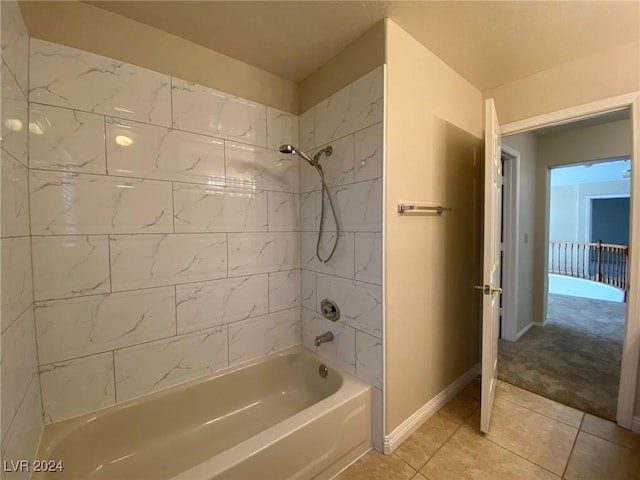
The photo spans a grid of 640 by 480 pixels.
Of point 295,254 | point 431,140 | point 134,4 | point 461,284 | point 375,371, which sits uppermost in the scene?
point 134,4

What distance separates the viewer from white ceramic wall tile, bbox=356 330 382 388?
4.97ft

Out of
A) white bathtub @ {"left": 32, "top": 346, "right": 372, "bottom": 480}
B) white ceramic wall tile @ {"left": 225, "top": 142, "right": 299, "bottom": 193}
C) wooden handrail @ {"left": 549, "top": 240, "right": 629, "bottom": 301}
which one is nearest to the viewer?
white bathtub @ {"left": 32, "top": 346, "right": 372, "bottom": 480}

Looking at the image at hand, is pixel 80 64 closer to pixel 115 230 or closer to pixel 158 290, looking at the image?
pixel 115 230

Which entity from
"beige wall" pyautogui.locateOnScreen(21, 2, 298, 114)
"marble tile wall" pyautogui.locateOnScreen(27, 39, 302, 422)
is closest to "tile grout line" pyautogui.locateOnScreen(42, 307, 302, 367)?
"marble tile wall" pyautogui.locateOnScreen(27, 39, 302, 422)

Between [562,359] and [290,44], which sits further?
[562,359]

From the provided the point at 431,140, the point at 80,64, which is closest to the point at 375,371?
the point at 431,140

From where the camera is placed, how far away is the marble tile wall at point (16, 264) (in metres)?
0.88

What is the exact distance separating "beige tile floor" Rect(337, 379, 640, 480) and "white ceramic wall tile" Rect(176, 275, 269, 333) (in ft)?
3.53

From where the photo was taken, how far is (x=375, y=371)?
153 centimetres

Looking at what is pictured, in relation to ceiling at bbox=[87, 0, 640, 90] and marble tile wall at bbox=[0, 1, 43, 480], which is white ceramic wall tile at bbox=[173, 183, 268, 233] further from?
ceiling at bbox=[87, 0, 640, 90]

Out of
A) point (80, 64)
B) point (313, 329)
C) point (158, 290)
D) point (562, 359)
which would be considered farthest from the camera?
point (562, 359)

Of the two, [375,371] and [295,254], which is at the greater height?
[295,254]

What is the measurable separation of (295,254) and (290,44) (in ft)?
4.48

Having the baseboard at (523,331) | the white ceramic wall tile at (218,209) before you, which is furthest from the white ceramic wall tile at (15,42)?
the baseboard at (523,331)
